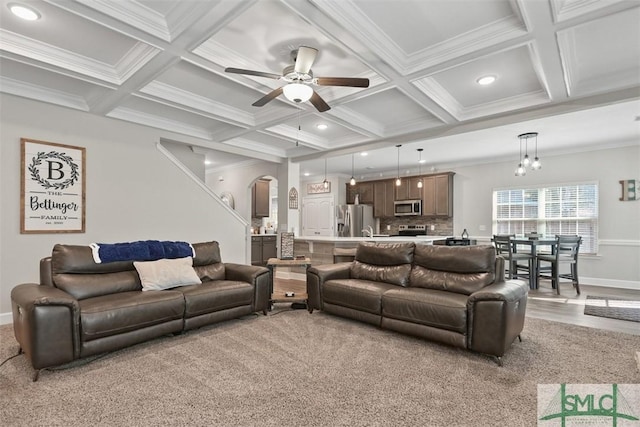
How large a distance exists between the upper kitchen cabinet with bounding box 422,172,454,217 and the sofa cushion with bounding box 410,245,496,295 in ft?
14.6

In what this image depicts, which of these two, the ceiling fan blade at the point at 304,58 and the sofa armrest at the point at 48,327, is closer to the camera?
the sofa armrest at the point at 48,327

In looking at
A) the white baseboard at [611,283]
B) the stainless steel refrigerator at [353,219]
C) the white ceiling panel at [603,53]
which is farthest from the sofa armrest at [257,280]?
the white baseboard at [611,283]

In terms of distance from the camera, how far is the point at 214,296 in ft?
11.6

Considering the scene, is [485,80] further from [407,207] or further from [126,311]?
[407,207]

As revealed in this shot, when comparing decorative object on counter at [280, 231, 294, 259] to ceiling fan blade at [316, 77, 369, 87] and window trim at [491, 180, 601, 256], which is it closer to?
ceiling fan blade at [316, 77, 369, 87]

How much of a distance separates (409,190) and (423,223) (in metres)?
0.98

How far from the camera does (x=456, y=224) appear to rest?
26.7ft

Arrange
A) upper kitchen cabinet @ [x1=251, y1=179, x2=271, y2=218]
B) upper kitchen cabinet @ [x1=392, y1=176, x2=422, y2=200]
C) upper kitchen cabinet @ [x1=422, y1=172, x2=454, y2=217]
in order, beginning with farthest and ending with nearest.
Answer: upper kitchen cabinet @ [x1=251, y1=179, x2=271, y2=218] < upper kitchen cabinet @ [x1=392, y1=176, x2=422, y2=200] < upper kitchen cabinet @ [x1=422, y1=172, x2=454, y2=217]

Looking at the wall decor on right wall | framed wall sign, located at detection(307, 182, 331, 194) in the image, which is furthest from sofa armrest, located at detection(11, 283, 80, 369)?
the wall decor on right wall

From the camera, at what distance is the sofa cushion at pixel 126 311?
2.68 m

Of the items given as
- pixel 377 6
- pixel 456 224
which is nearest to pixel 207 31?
pixel 377 6

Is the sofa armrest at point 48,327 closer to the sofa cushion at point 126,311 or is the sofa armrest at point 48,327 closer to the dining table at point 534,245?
the sofa cushion at point 126,311

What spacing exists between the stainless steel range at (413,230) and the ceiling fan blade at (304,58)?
21.4 feet

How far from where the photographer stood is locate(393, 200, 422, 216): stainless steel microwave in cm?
838
